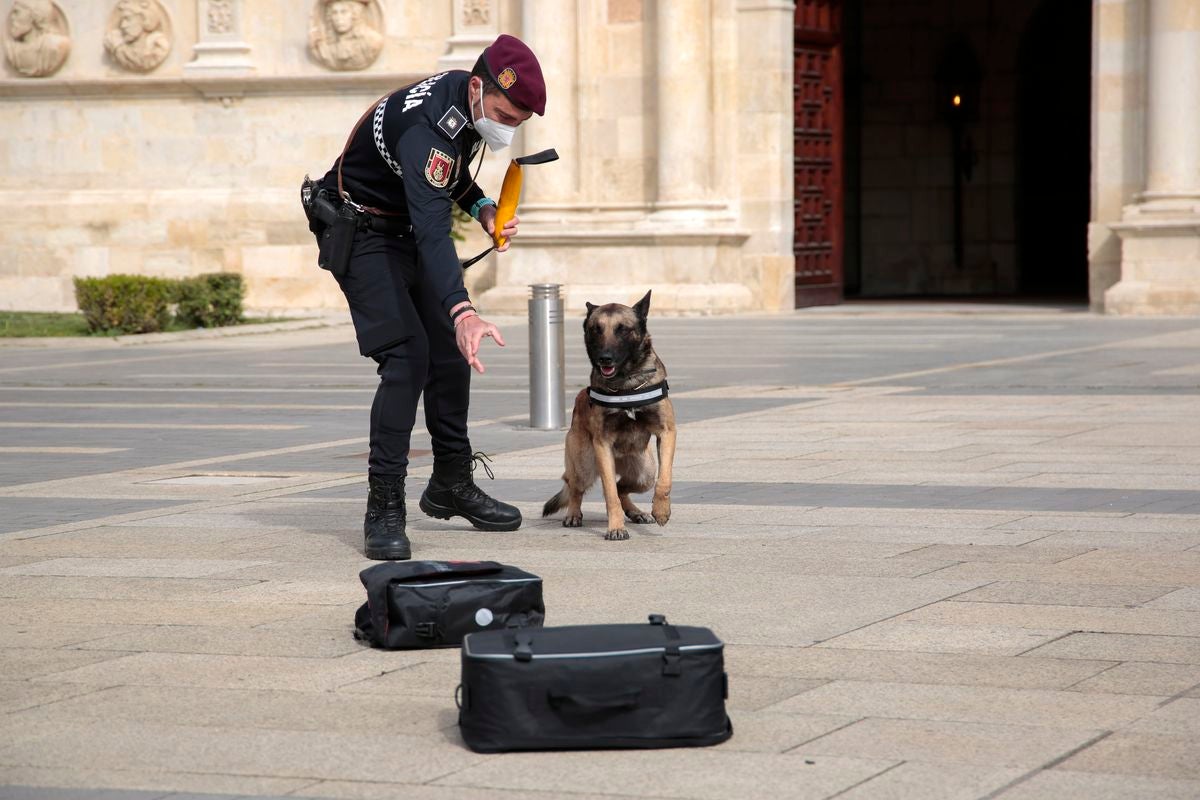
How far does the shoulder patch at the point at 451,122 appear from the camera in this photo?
7426 mm

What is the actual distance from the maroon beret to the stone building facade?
1777cm

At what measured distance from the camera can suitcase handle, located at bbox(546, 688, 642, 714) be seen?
182 inches

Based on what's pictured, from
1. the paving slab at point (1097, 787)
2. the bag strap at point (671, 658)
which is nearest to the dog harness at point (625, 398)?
the bag strap at point (671, 658)

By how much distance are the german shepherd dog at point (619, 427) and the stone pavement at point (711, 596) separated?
0.18 m

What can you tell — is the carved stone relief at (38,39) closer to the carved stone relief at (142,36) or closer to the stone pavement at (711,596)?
the carved stone relief at (142,36)

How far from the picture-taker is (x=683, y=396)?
47.6ft

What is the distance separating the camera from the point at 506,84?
24.2 ft

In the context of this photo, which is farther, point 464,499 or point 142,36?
point 142,36

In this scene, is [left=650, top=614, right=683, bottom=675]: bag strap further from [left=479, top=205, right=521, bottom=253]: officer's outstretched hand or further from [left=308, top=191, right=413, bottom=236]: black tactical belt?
[left=308, top=191, right=413, bottom=236]: black tactical belt

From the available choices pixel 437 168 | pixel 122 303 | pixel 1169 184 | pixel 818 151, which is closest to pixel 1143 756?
pixel 437 168

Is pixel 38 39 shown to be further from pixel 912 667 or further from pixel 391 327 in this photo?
pixel 912 667

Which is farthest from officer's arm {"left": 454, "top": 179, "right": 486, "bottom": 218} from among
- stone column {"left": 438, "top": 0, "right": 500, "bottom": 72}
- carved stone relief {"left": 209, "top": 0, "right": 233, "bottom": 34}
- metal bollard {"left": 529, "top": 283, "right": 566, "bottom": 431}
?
carved stone relief {"left": 209, "top": 0, "right": 233, "bottom": 34}

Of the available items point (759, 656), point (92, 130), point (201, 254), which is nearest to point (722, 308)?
point (201, 254)

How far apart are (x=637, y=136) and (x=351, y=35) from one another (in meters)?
4.37
